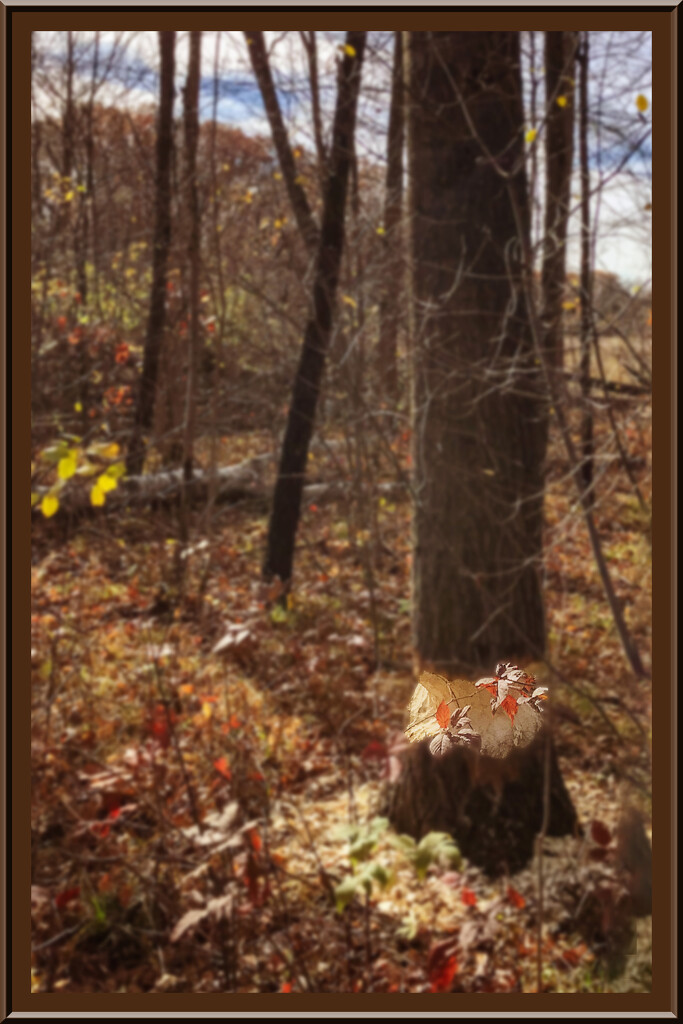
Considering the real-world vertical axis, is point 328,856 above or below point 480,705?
below

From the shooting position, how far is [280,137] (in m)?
6.64

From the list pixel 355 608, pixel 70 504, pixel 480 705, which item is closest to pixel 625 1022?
pixel 480 705

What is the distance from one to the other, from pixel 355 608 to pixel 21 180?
217 inches

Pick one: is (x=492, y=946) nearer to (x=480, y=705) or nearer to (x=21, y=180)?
(x=21, y=180)

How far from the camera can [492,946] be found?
122 inches

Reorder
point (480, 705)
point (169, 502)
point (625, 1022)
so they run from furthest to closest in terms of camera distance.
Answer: point (169, 502), point (625, 1022), point (480, 705)

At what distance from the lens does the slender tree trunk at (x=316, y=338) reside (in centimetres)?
574

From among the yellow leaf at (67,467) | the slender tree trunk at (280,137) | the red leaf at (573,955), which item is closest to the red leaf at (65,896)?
the yellow leaf at (67,467)

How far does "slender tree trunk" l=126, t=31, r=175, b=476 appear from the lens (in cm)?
827

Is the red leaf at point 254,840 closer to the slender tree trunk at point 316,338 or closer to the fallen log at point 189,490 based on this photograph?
the slender tree trunk at point 316,338

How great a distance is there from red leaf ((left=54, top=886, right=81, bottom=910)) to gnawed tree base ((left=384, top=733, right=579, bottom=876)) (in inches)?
59.8

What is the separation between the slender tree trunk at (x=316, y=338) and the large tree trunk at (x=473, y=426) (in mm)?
2189

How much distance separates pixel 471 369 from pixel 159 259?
20.9 ft

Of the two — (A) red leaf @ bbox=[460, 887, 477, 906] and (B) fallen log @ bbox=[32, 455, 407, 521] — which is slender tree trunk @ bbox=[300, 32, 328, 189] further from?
(A) red leaf @ bbox=[460, 887, 477, 906]
